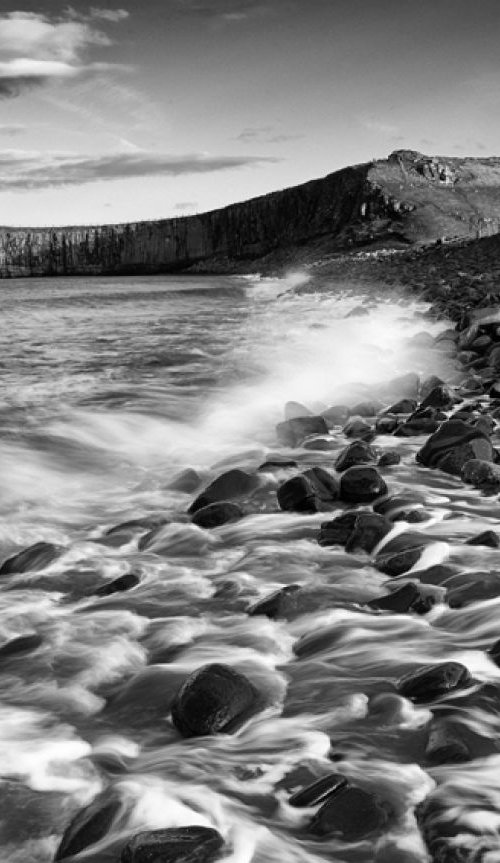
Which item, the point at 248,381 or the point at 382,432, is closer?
the point at 382,432

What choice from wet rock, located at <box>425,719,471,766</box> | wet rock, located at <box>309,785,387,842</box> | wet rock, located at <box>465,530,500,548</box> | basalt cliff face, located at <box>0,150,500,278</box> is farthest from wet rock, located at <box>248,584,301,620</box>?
basalt cliff face, located at <box>0,150,500,278</box>

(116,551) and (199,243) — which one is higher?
(199,243)

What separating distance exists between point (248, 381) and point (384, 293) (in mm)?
13411

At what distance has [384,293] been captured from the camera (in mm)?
23391

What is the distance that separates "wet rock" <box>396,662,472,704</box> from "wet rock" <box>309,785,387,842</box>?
612mm

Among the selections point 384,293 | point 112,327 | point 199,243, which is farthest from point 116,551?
point 199,243

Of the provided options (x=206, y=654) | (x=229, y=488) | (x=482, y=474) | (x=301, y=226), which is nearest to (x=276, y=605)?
(x=206, y=654)

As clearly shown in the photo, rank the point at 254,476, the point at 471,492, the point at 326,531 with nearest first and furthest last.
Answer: the point at 326,531, the point at 471,492, the point at 254,476

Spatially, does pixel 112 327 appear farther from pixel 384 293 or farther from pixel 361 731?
pixel 361 731

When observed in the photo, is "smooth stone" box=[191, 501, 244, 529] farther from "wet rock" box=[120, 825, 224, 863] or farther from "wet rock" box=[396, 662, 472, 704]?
"wet rock" box=[120, 825, 224, 863]

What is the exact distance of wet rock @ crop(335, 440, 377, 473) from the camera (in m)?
5.87

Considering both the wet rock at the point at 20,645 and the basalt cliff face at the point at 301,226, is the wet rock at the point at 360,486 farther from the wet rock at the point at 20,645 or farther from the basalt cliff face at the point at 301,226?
the basalt cliff face at the point at 301,226

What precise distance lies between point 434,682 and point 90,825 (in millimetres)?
1194

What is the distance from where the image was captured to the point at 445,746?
2395 millimetres
